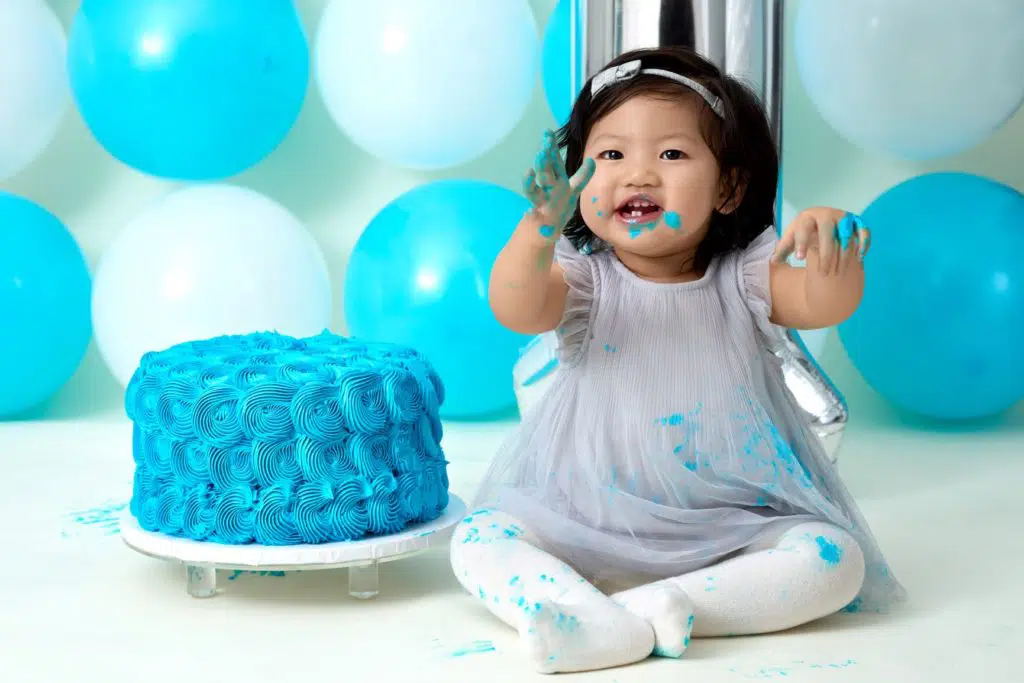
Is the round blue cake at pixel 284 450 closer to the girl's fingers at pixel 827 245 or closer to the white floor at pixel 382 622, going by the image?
the white floor at pixel 382 622

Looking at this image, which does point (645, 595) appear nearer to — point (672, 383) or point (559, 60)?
point (672, 383)

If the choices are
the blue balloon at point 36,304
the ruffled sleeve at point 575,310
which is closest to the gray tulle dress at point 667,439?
the ruffled sleeve at point 575,310

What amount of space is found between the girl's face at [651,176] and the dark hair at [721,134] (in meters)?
0.02

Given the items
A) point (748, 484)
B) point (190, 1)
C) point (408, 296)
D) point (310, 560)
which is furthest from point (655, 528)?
point (190, 1)

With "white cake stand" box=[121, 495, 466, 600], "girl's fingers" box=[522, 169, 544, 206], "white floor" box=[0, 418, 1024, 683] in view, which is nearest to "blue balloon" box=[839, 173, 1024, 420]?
"white floor" box=[0, 418, 1024, 683]

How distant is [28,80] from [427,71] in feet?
2.95

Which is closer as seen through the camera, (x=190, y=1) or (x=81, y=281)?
(x=190, y=1)

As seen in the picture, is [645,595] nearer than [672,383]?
Yes

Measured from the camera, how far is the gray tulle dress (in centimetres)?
154

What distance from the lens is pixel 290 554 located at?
60.0 inches

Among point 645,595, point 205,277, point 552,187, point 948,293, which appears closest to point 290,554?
point 645,595

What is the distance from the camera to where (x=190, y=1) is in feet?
9.05

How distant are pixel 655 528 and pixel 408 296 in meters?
1.39

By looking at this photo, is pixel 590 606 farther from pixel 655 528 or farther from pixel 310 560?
pixel 310 560
